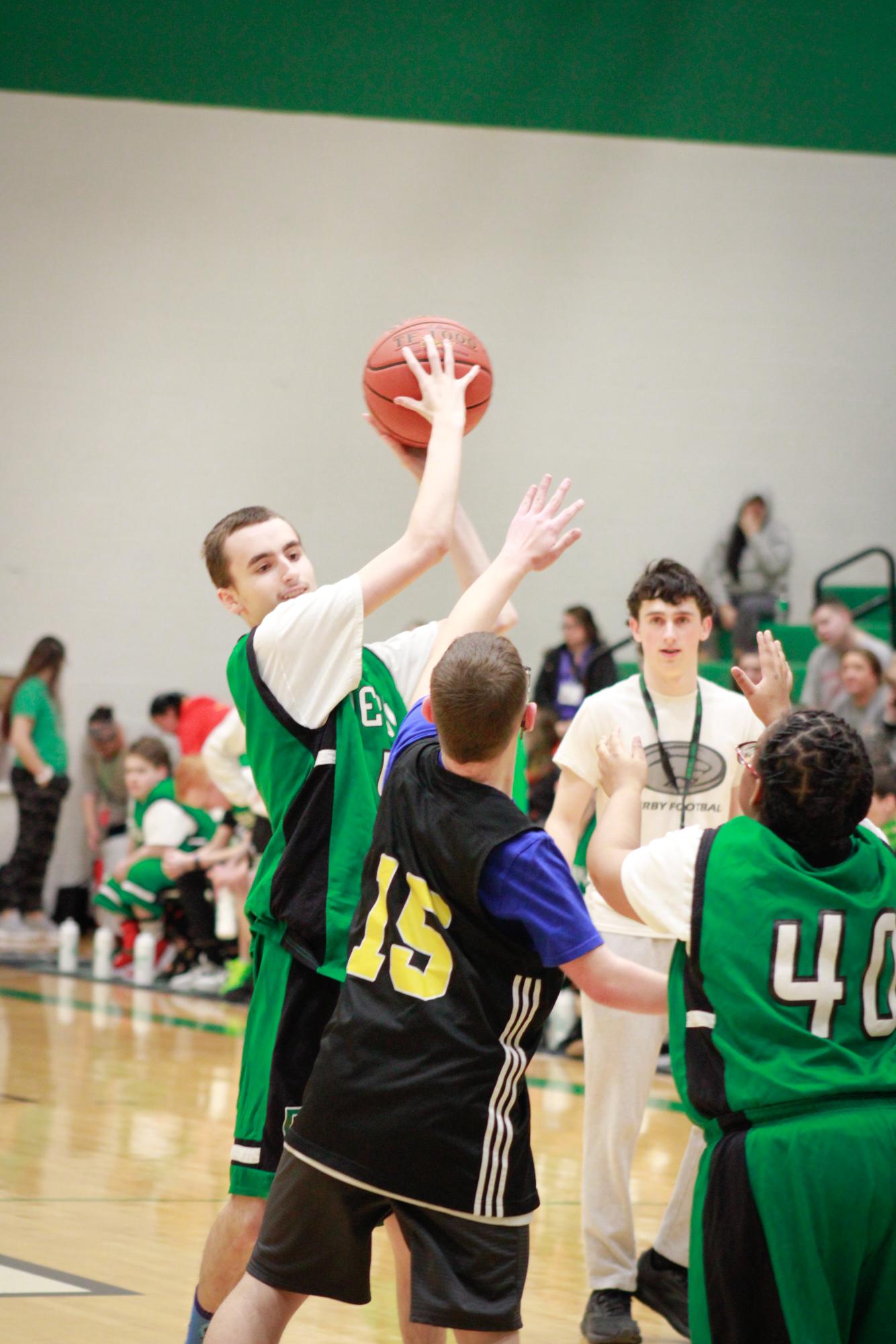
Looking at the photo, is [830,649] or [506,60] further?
[506,60]

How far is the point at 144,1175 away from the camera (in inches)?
209

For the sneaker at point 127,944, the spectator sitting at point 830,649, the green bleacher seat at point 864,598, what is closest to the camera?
the spectator sitting at point 830,649

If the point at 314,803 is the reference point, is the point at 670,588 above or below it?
above

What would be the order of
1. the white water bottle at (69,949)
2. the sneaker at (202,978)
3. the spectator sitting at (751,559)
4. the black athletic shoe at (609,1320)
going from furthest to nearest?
the spectator sitting at (751,559) → the white water bottle at (69,949) → the sneaker at (202,978) → the black athletic shoe at (609,1320)

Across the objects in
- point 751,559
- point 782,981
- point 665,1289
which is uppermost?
point 751,559

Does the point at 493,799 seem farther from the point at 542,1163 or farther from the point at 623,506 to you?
the point at 623,506

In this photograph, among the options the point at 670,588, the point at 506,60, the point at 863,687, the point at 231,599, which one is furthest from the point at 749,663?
the point at 231,599

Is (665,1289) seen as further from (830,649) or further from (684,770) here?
(830,649)

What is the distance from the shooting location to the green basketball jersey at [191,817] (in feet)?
32.5

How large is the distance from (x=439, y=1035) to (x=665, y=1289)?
190 centimetres

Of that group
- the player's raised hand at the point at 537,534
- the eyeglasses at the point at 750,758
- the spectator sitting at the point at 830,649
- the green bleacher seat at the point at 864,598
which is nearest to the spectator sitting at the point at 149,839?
the spectator sitting at the point at 830,649

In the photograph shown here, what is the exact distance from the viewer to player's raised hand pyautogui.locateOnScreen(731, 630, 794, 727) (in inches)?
116

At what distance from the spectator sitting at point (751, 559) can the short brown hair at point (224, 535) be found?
380 inches

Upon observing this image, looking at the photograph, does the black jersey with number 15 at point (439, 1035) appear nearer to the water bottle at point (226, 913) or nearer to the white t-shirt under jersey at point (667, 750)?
the white t-shirt under jersey at point (667, 750)
